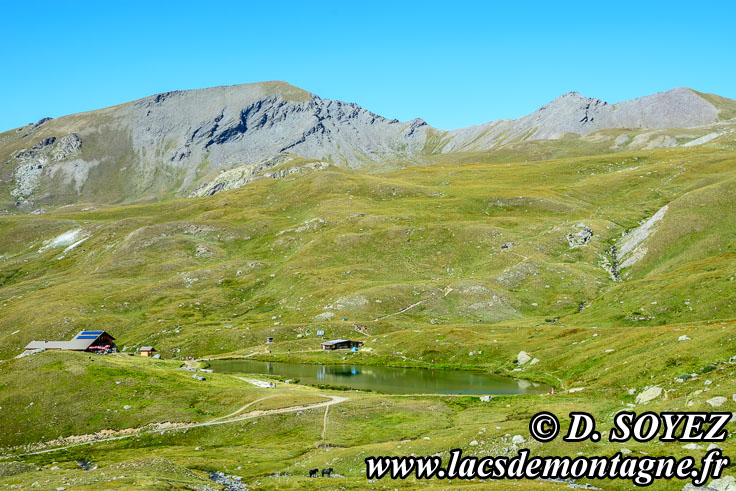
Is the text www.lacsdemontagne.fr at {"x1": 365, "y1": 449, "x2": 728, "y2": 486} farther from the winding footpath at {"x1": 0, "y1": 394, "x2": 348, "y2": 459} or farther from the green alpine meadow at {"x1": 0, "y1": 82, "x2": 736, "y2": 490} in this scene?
the winding footpath at {"x1": 0, "y1": 394, "x2": 348, "y2": 459}

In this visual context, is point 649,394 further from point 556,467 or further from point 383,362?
point 383,362

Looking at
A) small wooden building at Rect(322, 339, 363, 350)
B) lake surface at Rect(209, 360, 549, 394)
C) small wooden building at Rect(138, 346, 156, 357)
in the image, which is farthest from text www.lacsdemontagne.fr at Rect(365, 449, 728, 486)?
small wooden building at Rect(138, 346, 156, 357)

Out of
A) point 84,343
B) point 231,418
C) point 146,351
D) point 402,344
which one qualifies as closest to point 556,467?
point 231,418

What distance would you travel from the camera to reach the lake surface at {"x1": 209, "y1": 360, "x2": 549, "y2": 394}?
9212cm

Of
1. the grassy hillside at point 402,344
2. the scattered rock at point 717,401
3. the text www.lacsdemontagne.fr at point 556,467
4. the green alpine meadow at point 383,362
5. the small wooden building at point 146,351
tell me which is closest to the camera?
the text www.lacsdemontagne.fr at point 556,467

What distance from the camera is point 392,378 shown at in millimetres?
107312

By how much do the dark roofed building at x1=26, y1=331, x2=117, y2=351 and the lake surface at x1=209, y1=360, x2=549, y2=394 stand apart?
34097 mm

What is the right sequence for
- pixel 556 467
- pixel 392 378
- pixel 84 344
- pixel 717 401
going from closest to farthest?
pixel 556 467, pixel 717 401, pixel 392 378, pixel 84 344

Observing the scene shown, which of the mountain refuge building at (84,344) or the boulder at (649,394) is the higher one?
the boulder at (649,394)
